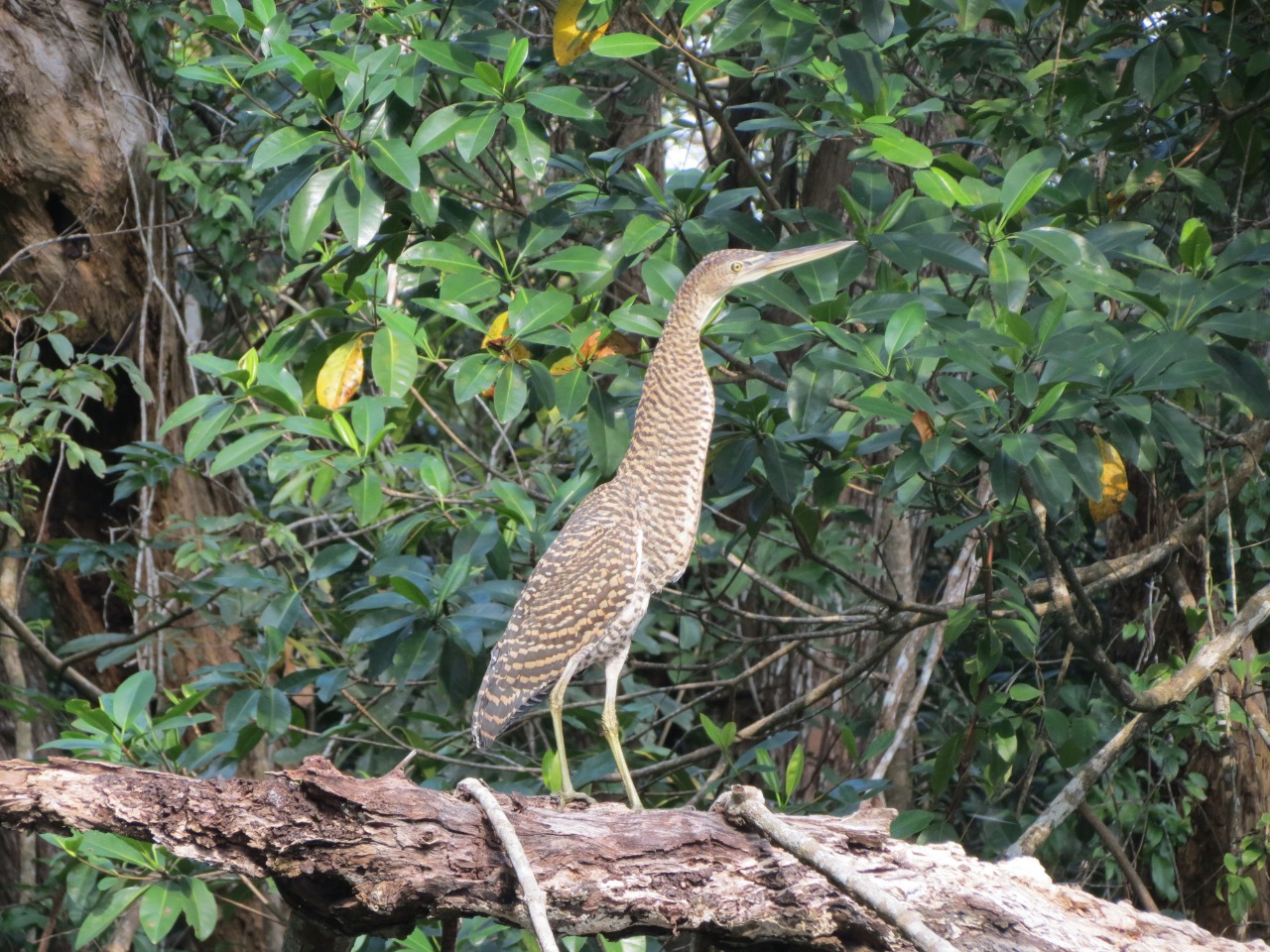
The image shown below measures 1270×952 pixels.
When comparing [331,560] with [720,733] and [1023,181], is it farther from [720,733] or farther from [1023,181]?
[1023,181]

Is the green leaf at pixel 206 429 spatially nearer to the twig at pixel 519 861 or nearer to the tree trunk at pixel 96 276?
the tree trunk at pixel 96 276

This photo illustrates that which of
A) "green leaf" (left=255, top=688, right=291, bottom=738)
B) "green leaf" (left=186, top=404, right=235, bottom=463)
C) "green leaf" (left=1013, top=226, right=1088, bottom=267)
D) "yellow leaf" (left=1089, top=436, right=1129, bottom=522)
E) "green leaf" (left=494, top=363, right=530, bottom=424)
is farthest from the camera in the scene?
"green leaf" (left=255, top=688, right=291, bottom=738)

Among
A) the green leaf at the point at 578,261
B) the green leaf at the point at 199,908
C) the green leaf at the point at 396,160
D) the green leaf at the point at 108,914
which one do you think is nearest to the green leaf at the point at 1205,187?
the green leaf at the point at 578,261

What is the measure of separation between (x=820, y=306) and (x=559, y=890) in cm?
165

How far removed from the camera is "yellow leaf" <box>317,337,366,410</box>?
361 cm

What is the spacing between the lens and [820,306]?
10.2 feet

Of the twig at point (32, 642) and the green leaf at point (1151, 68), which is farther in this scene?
the twig at point (32, 642)

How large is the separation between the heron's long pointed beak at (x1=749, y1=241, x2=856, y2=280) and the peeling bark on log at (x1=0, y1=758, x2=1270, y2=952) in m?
1.49

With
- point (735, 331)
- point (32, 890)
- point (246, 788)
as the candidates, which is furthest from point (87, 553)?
point (246, 788)

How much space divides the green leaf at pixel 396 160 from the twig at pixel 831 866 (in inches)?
73.9

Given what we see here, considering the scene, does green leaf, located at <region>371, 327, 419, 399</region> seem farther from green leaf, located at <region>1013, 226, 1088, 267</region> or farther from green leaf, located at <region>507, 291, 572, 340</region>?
green leaf, located at <region>1013, 226, 1088, 267</region>

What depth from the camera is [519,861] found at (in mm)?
1925

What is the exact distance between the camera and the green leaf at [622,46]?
321cm

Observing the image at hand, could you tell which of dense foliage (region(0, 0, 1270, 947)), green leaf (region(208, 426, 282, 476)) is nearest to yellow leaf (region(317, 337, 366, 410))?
dense foliage (region(0, 0, 1270, 947))
